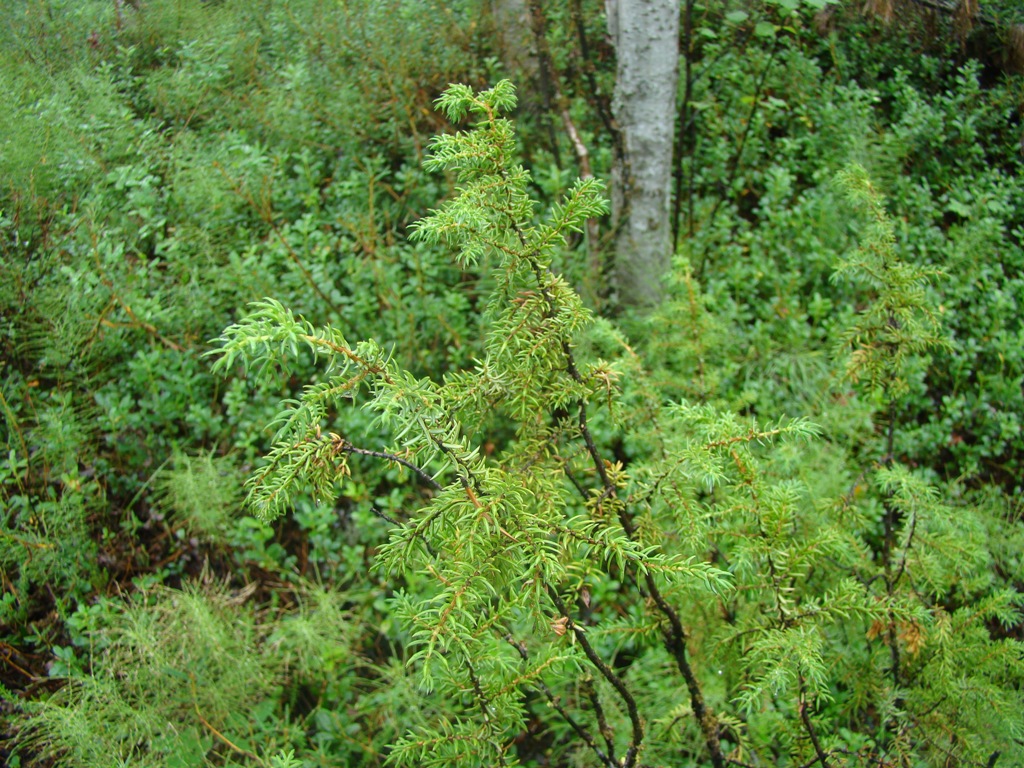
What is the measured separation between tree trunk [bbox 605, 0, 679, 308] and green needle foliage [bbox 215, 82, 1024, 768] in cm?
162

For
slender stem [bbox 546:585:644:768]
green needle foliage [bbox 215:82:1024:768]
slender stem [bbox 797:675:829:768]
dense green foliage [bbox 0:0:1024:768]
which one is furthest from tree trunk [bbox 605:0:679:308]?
slender stem [bbox 546:585:644:768]

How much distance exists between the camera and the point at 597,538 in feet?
4.18

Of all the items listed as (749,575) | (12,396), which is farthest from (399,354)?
(749,575)

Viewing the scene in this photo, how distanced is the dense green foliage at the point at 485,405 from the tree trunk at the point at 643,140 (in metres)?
0.19

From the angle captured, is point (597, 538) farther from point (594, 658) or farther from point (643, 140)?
point (643, 140)

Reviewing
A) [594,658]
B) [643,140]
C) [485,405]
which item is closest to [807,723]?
[594,658]

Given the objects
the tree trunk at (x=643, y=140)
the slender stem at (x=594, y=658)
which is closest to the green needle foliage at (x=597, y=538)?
the slender stem at (x=594, y=658)

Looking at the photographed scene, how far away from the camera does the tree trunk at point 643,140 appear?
350 centimetres

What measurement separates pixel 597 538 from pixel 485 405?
0.32 m

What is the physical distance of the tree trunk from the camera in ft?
11.5

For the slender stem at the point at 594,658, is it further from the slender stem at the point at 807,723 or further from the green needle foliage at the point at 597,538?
the slender stem at the point at 807,723

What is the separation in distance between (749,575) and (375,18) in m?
4.48

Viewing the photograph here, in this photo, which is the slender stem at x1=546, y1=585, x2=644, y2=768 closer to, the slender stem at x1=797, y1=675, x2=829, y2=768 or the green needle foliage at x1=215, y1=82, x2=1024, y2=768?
the green needle foliage at x1=215, y1=82, x2=1024, y2=768

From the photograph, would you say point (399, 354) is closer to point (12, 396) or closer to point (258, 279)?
point (258, 279)
